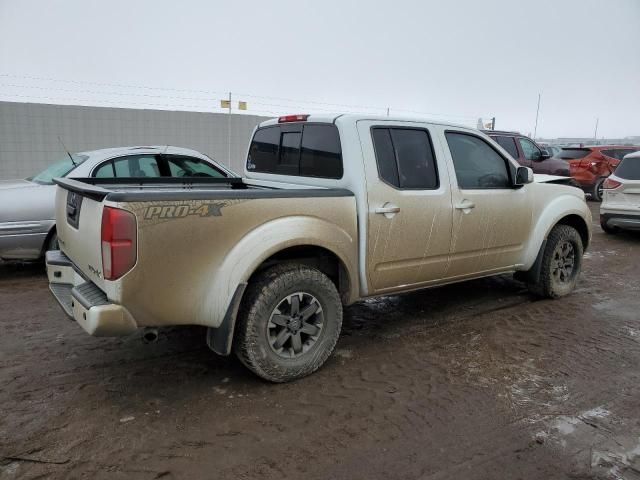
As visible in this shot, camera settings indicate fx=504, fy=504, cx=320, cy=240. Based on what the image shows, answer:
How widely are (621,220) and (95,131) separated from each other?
12261 mm

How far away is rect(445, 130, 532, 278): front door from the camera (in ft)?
14.6

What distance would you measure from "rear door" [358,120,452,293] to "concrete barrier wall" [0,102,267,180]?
11.1 metres

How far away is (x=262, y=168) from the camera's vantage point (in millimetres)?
4973

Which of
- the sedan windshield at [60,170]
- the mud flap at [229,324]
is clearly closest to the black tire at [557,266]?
the mud flap at [229,324]

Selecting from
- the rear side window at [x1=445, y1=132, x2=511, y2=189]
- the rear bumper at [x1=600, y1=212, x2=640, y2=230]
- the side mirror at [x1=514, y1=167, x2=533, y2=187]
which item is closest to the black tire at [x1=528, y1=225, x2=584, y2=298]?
the side mirror at [x1=514, y1=167, x2=533, y2=187]

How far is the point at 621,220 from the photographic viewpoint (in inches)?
364

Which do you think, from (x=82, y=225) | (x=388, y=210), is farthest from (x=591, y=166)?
(x=82, y=225)

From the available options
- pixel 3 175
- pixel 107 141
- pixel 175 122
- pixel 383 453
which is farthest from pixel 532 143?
pixel 3 175

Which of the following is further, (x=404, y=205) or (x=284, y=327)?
(x=404, y=205)

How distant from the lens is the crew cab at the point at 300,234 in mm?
2947

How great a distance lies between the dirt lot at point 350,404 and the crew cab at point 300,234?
17.0 inches

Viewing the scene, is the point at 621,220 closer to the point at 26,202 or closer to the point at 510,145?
the point at 510,145

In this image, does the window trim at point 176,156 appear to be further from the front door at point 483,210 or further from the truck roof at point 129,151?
the front door at point 483,210

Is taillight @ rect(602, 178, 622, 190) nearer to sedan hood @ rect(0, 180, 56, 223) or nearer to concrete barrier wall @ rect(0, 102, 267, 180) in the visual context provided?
sedan hood @ rect(0, 180, 56, 223)
